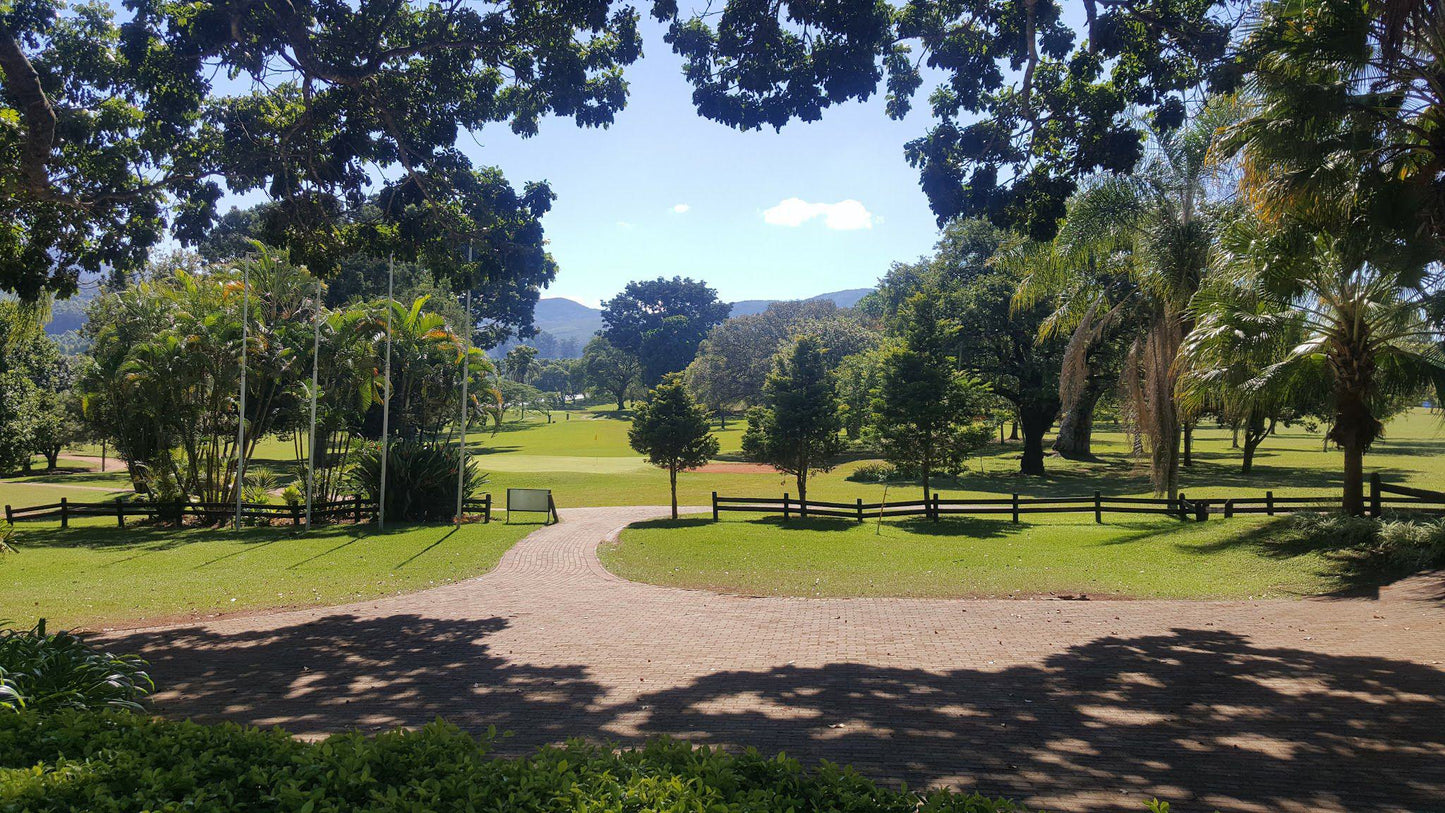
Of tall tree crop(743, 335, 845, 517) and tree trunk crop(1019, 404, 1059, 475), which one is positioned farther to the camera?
tree trunk crop(1019, 404, 1059, 475)

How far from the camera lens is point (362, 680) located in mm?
8805

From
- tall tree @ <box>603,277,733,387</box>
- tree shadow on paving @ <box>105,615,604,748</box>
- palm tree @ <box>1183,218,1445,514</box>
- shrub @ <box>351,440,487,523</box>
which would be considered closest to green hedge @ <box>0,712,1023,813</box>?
tree shadow on paving @ <box>105,615,604,748</box>

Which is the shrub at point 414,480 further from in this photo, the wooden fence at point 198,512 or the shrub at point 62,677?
the shrub at point 62,677

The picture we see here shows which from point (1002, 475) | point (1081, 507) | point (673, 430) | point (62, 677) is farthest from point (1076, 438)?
point (62, 677)

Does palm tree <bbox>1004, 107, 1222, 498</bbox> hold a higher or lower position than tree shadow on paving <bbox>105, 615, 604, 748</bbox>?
higher

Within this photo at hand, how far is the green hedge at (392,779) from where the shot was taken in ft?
12.7

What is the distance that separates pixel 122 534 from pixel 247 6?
17.2 meters

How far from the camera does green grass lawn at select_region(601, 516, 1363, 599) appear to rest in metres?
14.5

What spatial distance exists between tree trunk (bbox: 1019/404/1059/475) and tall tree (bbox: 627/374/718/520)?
A: 20.2m

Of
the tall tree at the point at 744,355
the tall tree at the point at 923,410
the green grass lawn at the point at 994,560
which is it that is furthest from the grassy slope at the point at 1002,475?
the tall tree at the point at 744,355

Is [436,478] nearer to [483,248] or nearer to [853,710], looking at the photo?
[483,248]

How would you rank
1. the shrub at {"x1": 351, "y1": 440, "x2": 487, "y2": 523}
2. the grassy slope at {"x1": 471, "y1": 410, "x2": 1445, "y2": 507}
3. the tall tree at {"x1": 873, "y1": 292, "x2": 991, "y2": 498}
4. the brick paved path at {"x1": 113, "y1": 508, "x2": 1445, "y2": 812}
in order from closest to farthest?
1. the brick paved path at {"x1": 113, "y1": 508, "x2": 1445, "y2": 812}
2. the shrub at {"x1": 351, "y1": 440, "x2": 487, "y2": 523}
3. the tall tree at {"x1": 873, "y1": 292, "x2": 991, "y2": 498}
4. the grassy slope at {"x1": 471, "y1": 410, "x2": 1445, "y2": 507}

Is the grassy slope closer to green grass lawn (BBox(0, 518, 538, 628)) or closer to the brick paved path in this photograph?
green grass lawn (BBox(0, 518, 538, 628))

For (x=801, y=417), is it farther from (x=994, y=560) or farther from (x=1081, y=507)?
(x=994, y=560)
